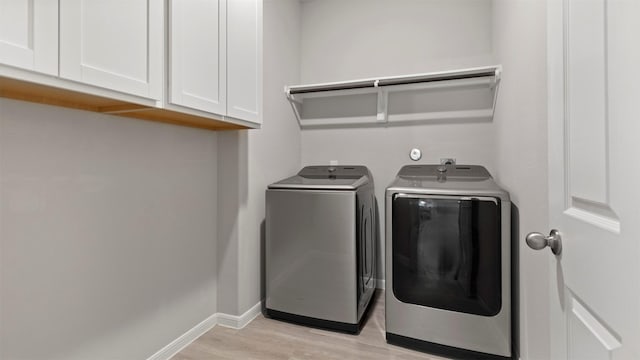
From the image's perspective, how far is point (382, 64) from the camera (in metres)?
2.60

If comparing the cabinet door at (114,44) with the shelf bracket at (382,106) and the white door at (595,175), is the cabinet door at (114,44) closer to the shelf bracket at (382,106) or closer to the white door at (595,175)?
the white door at (595,175)

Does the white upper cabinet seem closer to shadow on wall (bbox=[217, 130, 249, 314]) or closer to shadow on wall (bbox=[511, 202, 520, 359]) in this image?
shadow on wall (bbox=[217, 130, 249, 314])

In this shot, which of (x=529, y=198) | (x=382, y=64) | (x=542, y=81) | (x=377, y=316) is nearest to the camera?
(x=542, y=81)

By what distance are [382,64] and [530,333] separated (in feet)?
7.01

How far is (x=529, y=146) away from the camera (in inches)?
52.6

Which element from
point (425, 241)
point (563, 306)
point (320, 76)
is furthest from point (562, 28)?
point (320, 76)

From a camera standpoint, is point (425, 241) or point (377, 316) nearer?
point (425, 241)

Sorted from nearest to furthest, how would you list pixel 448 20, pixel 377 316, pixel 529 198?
pixel 529 198
pixel 377 316
pixel 448 20

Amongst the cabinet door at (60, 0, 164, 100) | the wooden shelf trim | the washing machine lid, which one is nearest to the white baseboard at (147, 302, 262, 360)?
the washing machine lid

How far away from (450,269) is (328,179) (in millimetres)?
1013

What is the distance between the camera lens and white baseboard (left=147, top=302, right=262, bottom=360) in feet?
5.45

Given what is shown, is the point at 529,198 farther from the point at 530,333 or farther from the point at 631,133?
the point at 631,133

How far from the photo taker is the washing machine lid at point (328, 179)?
6.48 ft

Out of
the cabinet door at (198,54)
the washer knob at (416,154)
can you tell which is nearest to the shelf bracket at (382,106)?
the washer knob at (416,154)
